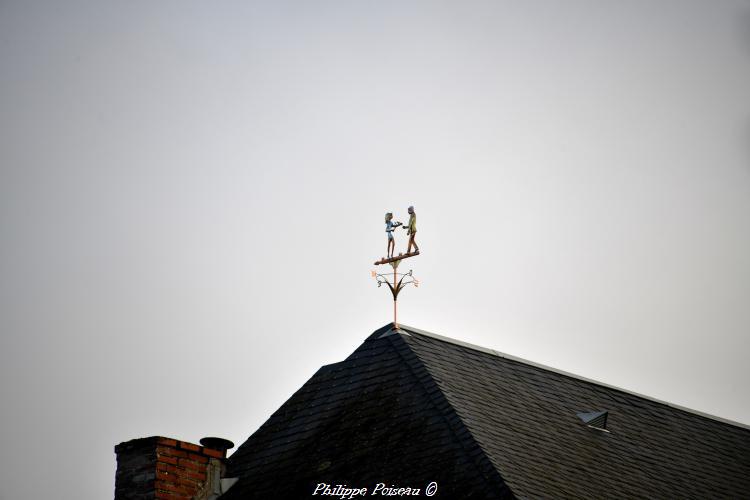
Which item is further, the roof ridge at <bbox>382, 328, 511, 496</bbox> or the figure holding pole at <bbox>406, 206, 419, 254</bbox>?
the figure holding pole at <bbox>406, 206, 419, 254</bbox>

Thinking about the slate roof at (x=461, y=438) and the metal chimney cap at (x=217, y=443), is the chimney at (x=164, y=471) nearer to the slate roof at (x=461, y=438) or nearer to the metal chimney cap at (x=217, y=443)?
the metal chimney cap at (x=217, y=443)

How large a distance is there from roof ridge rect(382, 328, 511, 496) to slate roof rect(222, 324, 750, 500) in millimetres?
19

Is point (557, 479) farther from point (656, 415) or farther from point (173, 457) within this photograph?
point (656, 415)

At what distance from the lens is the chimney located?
54.5 feet

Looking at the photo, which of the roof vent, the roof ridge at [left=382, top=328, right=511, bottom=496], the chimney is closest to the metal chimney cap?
the chimney

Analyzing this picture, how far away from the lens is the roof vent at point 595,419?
19.0 metres

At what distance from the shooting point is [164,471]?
1669 centimetres

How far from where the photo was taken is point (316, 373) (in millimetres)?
19516

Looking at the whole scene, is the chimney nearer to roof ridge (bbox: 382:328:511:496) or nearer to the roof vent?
roof ridge (bbox: 382:328:511:496)

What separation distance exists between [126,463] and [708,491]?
9.20m

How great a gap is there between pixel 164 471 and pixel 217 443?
3.70 feet

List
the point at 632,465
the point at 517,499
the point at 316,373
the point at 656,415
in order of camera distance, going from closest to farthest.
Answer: the point at 517,499 → the point at 632,465 → the point at 316,373 → the point at 656,415

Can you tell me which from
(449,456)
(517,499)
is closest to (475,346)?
(449,456)

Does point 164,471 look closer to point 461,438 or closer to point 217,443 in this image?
point 217,443
